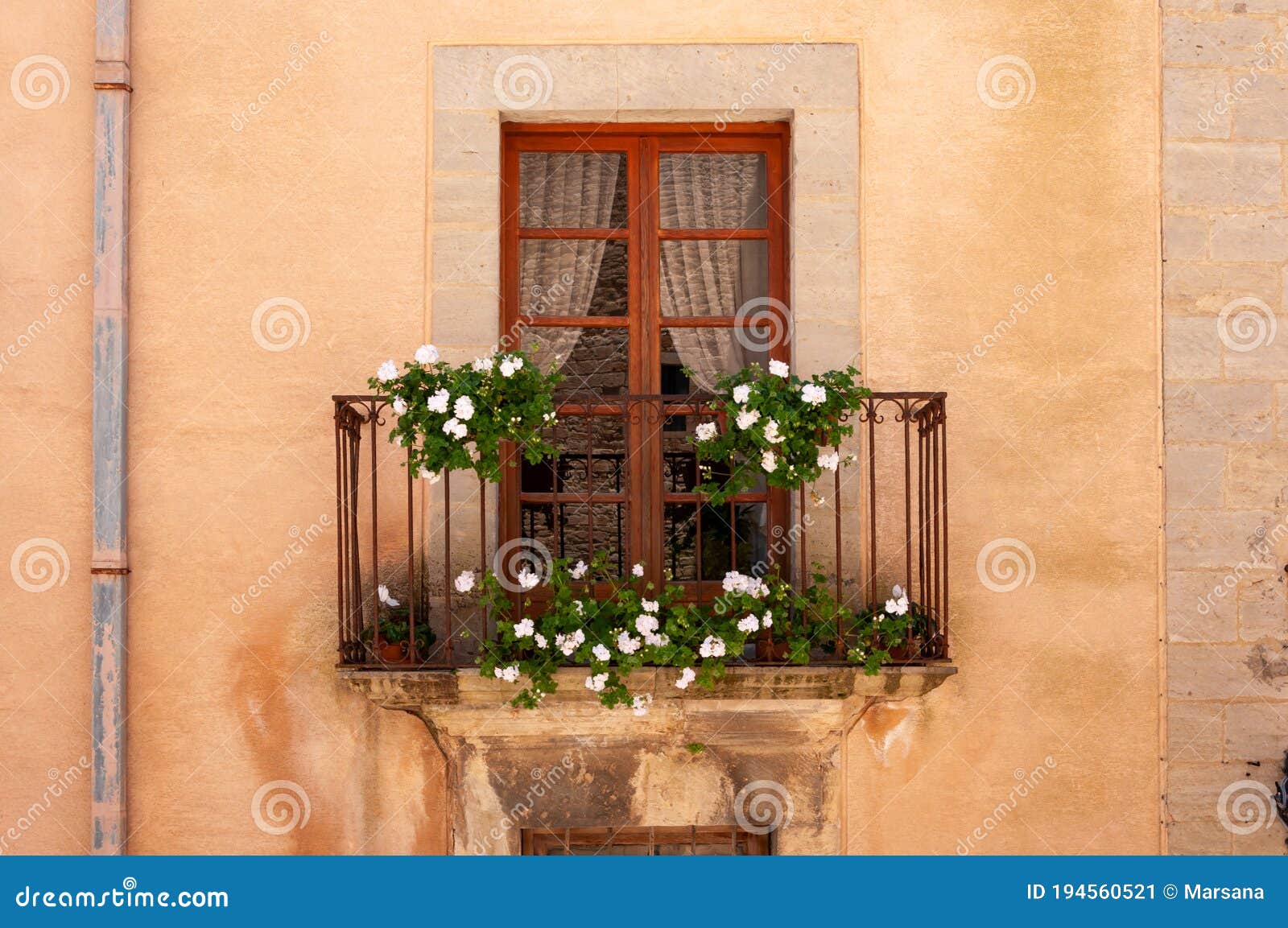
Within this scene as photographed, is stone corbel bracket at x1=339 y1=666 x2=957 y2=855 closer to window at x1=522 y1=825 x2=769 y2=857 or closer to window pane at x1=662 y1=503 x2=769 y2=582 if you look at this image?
window at x1=522 y1=825 x2=769 y2=857

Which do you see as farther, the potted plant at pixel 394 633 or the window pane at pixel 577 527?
the window pane at pixel 577 527

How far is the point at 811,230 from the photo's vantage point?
5.09 m

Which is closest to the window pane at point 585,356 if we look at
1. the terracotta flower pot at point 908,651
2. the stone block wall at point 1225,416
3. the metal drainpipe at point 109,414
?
the terracotta flower pot at point 908,651

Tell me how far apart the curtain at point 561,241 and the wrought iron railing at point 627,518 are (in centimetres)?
39

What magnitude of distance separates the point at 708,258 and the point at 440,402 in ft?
4.73

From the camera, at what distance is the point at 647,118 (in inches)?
203

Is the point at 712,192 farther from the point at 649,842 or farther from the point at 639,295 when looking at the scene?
the point at 649,842

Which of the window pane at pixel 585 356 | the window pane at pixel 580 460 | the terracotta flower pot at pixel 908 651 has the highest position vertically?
the window pane at pixel 585 356

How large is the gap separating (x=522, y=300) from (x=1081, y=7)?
2570 millimetres

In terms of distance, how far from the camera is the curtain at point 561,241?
5.23m

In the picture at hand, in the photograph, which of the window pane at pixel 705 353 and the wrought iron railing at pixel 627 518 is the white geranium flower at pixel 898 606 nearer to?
the wrought iron railing at pixel 627 518

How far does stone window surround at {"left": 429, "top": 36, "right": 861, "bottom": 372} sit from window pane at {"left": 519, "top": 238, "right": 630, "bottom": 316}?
0.22 meters

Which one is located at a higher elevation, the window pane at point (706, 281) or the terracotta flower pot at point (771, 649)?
the window pane at point (706, 281)

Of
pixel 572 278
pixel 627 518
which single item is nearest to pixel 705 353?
pixel 572 278
